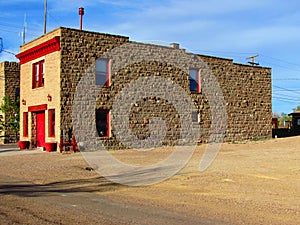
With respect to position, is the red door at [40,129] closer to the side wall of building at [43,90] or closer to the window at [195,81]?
the side wall of building at [43,90]

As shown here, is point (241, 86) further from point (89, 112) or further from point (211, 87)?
point (89, 112)

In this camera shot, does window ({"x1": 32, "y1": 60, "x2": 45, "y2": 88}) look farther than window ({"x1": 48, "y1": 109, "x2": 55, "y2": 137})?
Yes

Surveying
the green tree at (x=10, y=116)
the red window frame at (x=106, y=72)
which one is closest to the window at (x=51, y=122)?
the red window frame at (x=106, y=72)

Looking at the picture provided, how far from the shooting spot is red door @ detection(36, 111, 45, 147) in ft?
86.0

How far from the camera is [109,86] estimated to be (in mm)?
25719

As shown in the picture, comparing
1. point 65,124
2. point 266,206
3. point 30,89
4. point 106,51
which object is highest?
point 106,51

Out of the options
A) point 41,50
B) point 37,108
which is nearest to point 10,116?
point 37,108

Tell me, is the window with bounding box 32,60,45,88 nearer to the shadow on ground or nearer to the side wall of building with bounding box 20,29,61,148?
the side wall of building with bounding box 20,29,61,148

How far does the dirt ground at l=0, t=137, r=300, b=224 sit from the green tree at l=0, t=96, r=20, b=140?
17392mm

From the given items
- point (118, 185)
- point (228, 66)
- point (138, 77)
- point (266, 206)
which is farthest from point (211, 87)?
point (266, 206)

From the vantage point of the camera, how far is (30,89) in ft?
89.3

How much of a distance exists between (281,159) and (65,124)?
455 inches

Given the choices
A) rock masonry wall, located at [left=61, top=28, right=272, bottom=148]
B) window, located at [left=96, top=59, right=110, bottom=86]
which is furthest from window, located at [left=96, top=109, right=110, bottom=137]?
window, located at [left=96, top=59, right=110, bottom=86]

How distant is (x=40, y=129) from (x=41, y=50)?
4.76m
